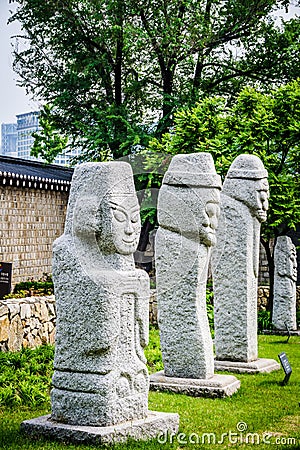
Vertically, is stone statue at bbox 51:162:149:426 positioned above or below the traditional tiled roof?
below

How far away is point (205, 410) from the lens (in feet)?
27.7

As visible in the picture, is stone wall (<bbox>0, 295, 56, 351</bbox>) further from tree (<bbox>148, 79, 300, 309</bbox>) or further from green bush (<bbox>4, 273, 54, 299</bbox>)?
tree (<bbox>148, 79, 300, 309</bbox>)

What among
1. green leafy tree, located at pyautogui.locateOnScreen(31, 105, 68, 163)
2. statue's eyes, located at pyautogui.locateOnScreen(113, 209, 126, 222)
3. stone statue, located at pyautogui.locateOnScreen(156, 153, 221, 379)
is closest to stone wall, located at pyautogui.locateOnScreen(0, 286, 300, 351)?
stone statue, located at pyautogui.locateOnScreen(156, 153, 221, 379)

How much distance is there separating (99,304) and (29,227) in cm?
1361

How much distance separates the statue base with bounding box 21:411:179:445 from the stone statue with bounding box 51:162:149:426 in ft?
0.37

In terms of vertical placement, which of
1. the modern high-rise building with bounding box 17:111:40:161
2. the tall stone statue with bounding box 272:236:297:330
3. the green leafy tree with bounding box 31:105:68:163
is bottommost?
the tall stone statue with bounding box 272:236:297:330

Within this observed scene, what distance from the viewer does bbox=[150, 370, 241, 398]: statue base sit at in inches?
360

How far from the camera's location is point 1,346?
1198 centimetres

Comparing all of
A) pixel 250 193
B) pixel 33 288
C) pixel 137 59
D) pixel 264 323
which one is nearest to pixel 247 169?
pixel 250 193

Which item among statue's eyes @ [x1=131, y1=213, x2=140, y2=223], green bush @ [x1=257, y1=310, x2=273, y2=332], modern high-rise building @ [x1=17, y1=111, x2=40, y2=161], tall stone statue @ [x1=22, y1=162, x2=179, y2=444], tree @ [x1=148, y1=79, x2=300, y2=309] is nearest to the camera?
tall stone statue @ [x1=22, y1=162, x2=179, y2=444]

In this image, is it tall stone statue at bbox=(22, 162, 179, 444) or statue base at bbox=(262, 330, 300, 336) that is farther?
statue base at bbox=(262, 330, 300, 336)

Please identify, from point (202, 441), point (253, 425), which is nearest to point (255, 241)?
point (253, 425)

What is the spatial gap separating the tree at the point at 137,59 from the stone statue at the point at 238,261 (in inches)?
454

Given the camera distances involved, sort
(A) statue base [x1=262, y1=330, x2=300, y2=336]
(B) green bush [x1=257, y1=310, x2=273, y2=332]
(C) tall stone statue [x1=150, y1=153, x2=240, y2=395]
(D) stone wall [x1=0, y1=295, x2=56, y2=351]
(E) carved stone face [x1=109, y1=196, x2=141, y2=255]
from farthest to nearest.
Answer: (B) green bush [x1=257, y1=310, x2=273, y2=332]
(A) statue base [x1=262, y1=330, x2=300, y2=336]
(D) stone wall [x1=0, y1=295, x2=56, y2=351]
(C) tall stone statue [x1=150, y1=153, x2=240, y2=395]
(E) carved stone face [x1=109, y1=196, x2=141, y2=255]
